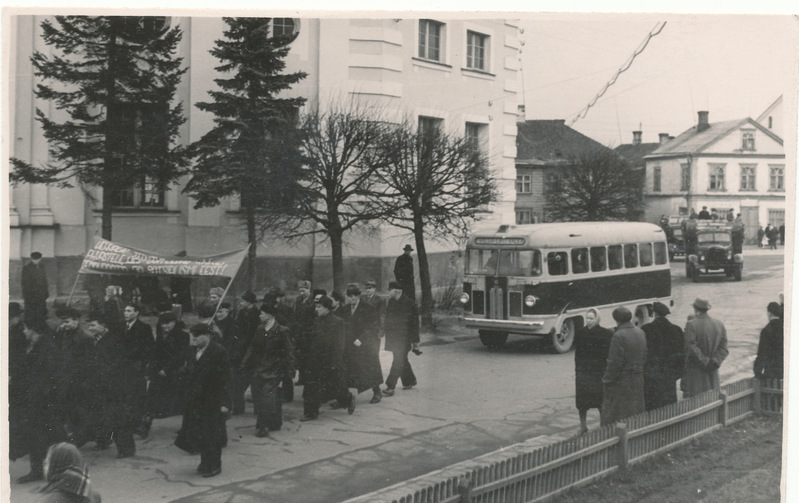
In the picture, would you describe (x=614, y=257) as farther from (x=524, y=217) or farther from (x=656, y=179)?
(x=524, y=217)

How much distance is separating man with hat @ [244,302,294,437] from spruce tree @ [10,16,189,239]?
340 cm

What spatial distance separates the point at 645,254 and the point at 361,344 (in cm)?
685

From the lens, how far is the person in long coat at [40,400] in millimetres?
6426

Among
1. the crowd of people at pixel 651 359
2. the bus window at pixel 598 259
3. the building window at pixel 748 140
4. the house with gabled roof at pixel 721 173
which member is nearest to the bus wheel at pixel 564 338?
the bus window at pixel 598 259

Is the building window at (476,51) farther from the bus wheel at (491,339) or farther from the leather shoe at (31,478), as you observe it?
the leather shoe at (31,478)

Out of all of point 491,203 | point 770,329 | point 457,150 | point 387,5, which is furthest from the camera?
point 491,203

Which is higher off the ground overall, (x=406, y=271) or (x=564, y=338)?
(x=406, y=271)

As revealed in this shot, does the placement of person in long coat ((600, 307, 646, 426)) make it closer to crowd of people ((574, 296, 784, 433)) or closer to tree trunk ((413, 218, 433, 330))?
crowd of people ((574, 296, 784, 433))

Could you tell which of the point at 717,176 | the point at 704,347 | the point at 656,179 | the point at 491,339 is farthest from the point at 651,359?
the point at 656,179

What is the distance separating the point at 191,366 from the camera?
7535 millimetres

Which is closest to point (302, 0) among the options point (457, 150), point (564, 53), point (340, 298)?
point (564, 53)

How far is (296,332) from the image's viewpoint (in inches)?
372

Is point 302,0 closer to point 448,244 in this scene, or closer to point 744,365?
point 448,244

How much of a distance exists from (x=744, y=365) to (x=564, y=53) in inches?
211
